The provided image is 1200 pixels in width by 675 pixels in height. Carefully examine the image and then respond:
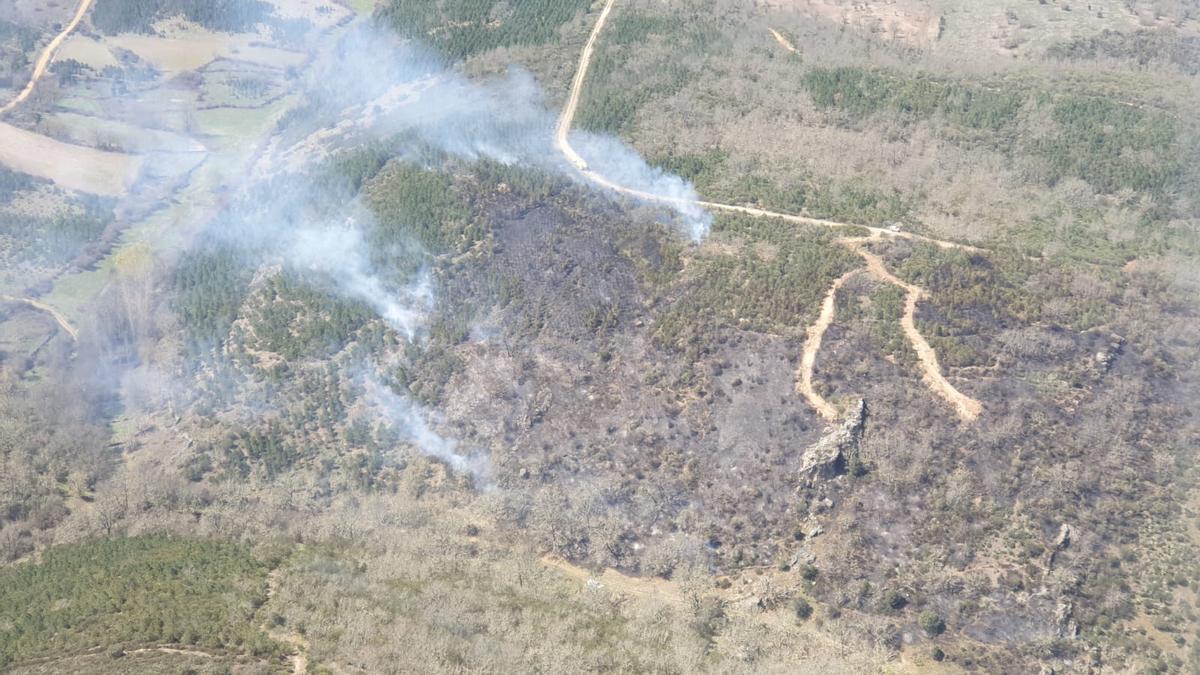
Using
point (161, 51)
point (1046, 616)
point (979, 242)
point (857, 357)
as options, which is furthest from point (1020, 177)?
point (161, 51)

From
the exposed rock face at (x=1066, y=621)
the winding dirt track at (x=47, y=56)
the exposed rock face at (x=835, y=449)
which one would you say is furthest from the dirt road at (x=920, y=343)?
the winding dirt track at (x=47, y=56)

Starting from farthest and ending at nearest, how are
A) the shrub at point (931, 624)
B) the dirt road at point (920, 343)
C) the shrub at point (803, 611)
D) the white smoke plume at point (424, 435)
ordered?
the white smoke plume at point (424, 435)
the dirt road at point (920, 343)
the shrub at point (803, 611)
the shrub at point (931, 624)

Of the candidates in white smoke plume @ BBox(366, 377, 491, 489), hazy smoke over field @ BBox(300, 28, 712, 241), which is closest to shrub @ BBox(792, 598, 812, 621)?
white smoke plume @ BBox(366, 377, 491, 489)

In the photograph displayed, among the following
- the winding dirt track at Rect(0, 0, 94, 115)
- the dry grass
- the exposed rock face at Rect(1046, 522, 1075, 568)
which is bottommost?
the dry grass

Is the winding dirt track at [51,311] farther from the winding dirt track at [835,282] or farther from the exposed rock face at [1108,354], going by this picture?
the exposed rock face at [1108,354]

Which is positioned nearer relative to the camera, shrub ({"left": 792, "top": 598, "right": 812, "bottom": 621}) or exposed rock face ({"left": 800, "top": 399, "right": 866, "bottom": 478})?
shrub ({"left": 792, "top": 598, "right": 812, "bottom": 621})

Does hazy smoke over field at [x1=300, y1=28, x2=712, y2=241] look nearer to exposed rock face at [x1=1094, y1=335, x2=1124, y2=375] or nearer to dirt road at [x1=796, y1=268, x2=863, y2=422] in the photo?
dirt road at [x1=796, y1=268, x2=863, y2=422]

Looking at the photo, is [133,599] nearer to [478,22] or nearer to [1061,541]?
[1061,541]
